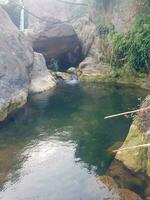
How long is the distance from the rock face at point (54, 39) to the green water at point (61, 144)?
1012 centimetres

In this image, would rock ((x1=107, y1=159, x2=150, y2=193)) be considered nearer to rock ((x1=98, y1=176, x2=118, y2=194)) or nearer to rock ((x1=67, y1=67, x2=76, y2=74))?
rock ((x1=98, y1=176, x2=118, y2=194))

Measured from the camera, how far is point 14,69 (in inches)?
989

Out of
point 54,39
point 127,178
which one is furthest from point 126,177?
point 54,39

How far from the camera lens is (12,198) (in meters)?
12.4

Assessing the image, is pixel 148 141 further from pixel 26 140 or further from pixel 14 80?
pixel 14 80

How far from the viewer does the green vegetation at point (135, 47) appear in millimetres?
29672

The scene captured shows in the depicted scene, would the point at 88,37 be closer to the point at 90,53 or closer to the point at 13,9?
the point at 90,53

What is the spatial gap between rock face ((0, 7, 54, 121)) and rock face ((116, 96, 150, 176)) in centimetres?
864

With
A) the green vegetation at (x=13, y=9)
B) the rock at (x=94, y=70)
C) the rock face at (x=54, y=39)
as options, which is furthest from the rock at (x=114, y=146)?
the green vegetation at (x=13, y=9)

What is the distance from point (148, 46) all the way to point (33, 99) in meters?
9.87

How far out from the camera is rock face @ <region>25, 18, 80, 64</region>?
118ft

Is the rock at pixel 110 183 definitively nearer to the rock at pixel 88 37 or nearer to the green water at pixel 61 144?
the green water at pixel 61 144

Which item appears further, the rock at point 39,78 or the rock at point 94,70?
the rock at point 94,70

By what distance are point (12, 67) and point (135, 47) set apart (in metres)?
10.5
